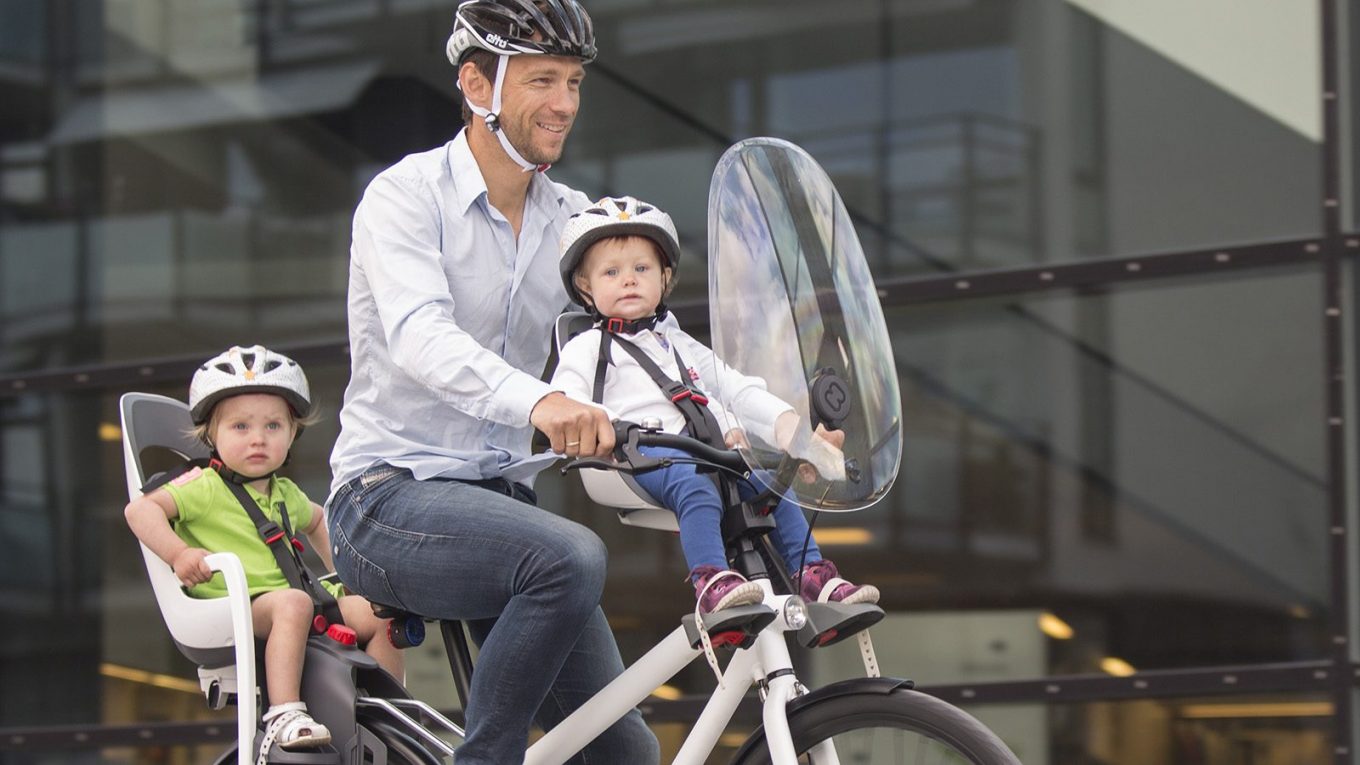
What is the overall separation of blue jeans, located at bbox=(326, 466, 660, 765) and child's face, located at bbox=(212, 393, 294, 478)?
51 cm

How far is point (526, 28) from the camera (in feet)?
11.8

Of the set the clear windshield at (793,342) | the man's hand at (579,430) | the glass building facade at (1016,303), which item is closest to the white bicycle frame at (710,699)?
the clear windshield at (793,342)

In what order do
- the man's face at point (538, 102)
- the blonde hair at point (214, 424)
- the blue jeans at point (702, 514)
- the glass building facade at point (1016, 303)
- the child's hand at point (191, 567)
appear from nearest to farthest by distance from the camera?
the blue jeans at point (702, 514), the man's face at point (538, 102), the child's hand at point (191, 567), the blonde hair at point (214, 424), the glass building facade at point (1016, 303)

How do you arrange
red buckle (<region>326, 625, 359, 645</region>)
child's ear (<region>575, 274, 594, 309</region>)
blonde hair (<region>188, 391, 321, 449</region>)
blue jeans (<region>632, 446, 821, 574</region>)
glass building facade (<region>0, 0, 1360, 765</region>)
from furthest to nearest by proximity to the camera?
1. glass building facade (<region>0, 0, 1360, 765</region>)
2. blonde hair (<region>188, 391, 321, 449</region>)
3. red buckle (<region>326, 625, 359, 645</region>)
4. child's ear (<region>575, 274, 594, 309</region>)
5. blue jeans (<region>632, 446, 821, 574</region>)

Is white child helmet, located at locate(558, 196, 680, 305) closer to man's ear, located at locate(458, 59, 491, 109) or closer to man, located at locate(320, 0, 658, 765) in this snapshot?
man, located at locate(320, 0, 658, 765)

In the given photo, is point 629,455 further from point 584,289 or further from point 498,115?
point 498,115

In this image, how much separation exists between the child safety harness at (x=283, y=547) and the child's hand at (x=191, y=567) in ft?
0.75

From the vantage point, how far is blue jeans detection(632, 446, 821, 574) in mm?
3279

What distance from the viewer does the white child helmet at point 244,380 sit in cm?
412

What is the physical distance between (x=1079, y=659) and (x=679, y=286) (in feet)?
6.34

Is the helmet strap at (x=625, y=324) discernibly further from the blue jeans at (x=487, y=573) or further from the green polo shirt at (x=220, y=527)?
the green polo shirt at (x=220, y=527)

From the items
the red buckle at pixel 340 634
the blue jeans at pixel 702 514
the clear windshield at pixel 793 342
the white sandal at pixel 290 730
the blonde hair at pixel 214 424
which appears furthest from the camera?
the blonde hair at pixel 214 424

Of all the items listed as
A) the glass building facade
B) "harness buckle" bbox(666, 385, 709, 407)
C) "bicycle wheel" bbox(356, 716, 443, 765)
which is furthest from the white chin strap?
the glass building facade

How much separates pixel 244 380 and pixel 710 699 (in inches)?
51.1
